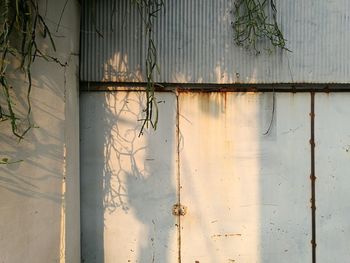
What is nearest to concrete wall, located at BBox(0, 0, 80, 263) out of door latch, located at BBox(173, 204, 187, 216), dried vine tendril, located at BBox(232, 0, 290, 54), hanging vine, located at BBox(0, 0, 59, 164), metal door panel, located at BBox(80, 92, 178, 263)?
hanging vine, located at BBox(0, 0, 59, 164)

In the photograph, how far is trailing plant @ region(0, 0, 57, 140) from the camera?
2098 millimetres

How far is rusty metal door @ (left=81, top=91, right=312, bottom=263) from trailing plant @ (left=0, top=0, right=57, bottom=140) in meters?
0.73

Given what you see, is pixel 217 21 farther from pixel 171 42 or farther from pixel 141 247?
pixel 141 247

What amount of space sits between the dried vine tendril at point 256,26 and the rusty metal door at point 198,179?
42 cm

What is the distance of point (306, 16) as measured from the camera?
Answer: 313 cm

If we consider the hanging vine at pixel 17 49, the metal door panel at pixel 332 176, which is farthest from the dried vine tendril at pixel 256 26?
the hanging vine at pixel 17 49

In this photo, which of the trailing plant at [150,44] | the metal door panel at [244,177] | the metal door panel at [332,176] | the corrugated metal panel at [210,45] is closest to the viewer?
the trailing plant at [150,44]

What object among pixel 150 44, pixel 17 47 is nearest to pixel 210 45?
pixel 150 44

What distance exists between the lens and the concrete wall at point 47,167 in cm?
224

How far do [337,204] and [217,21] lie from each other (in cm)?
176

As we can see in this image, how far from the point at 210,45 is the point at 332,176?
1.45m

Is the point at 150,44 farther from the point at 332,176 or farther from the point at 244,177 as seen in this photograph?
the point at 332,176

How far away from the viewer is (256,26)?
302 cm

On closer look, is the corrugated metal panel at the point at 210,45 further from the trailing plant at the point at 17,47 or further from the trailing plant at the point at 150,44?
the trailing plant at the point at 17,47
